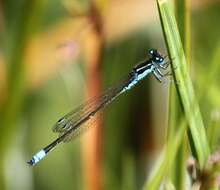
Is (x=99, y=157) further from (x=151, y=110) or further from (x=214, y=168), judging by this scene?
(x=214, y=168)

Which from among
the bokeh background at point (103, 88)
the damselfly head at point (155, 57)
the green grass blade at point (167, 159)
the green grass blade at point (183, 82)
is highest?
the green grass blade at point (183, 82)

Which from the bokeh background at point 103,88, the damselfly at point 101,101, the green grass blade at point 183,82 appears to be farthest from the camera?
the bokeh background at point 103,88

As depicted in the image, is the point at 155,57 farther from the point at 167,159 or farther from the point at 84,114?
the point at 167,159

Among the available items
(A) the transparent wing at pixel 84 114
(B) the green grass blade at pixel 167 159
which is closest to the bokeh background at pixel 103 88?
(A) the transparent wing at pixel 84 114

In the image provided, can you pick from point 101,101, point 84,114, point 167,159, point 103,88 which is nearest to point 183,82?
point 167,159

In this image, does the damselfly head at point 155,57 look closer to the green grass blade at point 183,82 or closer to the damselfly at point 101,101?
the damselfly at point 101,101

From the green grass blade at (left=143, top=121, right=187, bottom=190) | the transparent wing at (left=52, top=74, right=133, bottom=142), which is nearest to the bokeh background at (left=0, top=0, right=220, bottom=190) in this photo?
the transparent wing at (left=52, top=74, right=133, bottom=142)

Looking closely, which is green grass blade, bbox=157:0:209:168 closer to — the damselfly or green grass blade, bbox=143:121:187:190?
green grass blade, bbox=143:121:187:190
